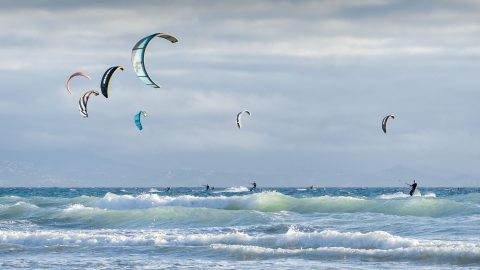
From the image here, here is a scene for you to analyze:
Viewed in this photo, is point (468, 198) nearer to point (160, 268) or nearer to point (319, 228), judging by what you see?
point (319, 228)

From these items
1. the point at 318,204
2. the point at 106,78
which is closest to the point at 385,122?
the point at 318,204

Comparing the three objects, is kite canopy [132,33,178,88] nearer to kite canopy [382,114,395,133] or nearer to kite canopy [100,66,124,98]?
kite canopy [100,66,124,98]

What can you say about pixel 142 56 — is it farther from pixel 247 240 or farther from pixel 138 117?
pixel 138 117

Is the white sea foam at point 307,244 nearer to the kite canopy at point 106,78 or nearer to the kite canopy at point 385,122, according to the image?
the kite canopy at point 106,78

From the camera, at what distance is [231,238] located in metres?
21.8

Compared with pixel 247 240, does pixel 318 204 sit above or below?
above

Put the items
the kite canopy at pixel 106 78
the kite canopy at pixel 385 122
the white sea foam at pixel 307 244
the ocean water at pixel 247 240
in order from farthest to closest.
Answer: the kite canopy at pixel 385 122 → the kite canopy at pixel 106 78 → the white sea foam at pixel 307 244 → the ocean water at pixel 247 240

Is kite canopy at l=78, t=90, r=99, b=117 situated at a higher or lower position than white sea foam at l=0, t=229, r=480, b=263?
higher

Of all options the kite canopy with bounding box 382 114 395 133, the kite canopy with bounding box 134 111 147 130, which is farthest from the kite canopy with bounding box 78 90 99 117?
the kite canopy with bounding box 382 114 395 133

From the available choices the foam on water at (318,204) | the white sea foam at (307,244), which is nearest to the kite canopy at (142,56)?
the white sea foam at (307,244)

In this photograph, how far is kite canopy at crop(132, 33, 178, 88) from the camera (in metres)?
22.5

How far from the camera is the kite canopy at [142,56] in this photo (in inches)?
884

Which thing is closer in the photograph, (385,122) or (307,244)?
(307,244)

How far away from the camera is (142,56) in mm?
23859
